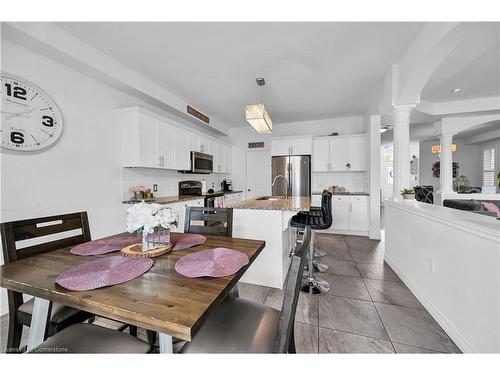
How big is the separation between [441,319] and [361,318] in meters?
0.59

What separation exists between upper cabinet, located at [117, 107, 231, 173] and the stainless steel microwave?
0.33ft

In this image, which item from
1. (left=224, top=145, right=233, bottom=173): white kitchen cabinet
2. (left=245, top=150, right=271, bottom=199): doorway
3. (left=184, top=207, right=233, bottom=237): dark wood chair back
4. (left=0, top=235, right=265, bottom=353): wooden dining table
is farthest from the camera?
(left=245, top=150, right=271, bottom=199): doorway

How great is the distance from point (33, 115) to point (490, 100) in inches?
270

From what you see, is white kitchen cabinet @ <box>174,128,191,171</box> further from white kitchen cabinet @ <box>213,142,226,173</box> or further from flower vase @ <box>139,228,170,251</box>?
flower vase @ <box>139,228,170,251</box>

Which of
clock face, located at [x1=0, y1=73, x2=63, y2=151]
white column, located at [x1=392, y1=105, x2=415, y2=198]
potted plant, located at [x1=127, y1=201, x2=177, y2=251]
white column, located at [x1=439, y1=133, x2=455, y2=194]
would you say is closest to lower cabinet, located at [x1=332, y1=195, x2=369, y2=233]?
white column, located at [x1=392, y1=105, x2=415, y2=198]

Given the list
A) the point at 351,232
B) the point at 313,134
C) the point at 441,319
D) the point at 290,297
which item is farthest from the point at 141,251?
the point at 313,134

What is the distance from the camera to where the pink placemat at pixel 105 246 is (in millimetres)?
1251

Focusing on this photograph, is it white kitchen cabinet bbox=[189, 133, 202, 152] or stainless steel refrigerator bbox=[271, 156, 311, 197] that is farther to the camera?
stainless steel refrigerator bbox=[271, 156, 311, 197]

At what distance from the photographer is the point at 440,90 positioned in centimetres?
351

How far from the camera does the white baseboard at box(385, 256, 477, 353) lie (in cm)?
141

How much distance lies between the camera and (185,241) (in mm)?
1448

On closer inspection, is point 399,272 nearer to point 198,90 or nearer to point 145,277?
point 145,277

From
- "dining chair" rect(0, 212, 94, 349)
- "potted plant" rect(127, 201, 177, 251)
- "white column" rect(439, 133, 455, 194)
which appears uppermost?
"white column" rect(439, 133, 455, 194)

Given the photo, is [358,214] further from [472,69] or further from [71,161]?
[71,161]
